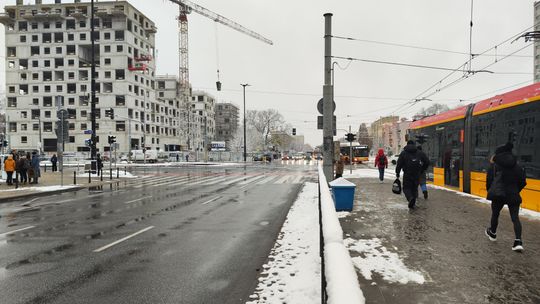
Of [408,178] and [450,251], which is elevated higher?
[408,178]

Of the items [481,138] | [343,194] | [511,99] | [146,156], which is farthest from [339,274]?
[146,156]

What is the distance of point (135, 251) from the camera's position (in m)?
6.39

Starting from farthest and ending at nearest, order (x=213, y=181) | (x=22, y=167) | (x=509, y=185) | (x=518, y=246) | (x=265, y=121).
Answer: (x=265, y=121) < (x=213, y=181) < (x=22, y=167) < (x=509, y=185) < (x=518, y=246)

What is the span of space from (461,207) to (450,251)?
16.4ft

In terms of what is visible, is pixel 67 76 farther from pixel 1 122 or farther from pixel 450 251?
pixel 450 251

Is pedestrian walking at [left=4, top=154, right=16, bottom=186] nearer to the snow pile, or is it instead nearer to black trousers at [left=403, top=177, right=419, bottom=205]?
the snow pile

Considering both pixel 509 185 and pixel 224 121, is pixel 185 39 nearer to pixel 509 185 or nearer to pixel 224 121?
pixel 224 121

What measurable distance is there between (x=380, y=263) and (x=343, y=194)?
438 cm

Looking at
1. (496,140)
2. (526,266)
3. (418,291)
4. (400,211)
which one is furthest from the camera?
(496,140)

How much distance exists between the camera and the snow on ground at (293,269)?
432cm

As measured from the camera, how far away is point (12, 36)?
78.1 metres

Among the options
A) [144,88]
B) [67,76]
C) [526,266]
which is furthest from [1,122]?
[526,266]

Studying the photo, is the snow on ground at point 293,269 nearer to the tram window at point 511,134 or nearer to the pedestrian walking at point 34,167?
the tram window at point 511,134

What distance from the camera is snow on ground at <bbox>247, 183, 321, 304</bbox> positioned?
4318mm
